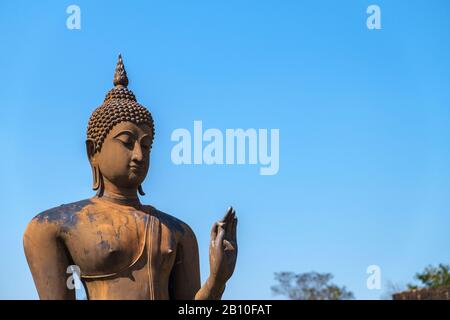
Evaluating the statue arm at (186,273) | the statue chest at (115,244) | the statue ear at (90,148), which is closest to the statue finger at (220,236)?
the statue chest at (115,244)

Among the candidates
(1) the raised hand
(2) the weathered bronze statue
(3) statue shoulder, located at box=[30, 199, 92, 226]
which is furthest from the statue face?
(1) the raised hand

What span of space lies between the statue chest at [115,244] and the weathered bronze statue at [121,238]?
0.01m

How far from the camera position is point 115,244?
34.4 ft

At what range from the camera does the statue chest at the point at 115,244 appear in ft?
34.4

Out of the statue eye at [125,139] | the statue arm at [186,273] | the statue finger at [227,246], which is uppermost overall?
the statue eye at [125,139]

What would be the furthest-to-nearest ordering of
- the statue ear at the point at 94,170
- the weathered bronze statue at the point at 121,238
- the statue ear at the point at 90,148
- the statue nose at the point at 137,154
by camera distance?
the statue ear at the point at 90,148 → the statue ear at the point at 94,170 → the statue nose at the point at 137,154 → the weathered bronze statue at the point at 121,238

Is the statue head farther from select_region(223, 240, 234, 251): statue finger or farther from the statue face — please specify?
select_region(223, 240, 234, 251): statue finger

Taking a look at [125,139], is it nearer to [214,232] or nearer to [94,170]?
[94,170]

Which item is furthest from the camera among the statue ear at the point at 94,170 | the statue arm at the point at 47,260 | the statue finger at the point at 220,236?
the statue ear at the point at 94,170

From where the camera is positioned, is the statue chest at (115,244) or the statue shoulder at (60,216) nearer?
the statue chest at (115,244)

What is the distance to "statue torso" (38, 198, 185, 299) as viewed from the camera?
413 inches

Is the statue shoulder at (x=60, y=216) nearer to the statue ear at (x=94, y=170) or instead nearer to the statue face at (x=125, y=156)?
the statue ear at (x=94, y=170)
